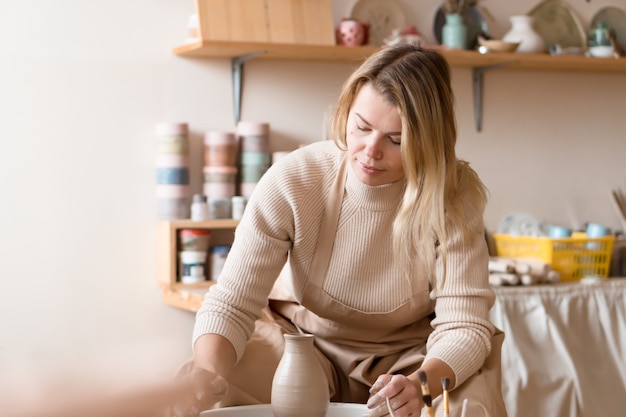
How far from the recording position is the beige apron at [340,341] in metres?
Result: 1.80

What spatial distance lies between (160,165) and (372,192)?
1207 mm

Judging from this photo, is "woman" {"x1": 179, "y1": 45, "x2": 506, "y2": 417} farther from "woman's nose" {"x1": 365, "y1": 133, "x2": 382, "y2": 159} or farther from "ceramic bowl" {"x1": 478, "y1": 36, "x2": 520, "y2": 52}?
"ceramic bowl" {"x1": 478, "y1": 36, "x2": 520, "y2": 52}

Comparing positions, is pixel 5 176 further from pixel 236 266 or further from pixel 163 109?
pixel 236 266

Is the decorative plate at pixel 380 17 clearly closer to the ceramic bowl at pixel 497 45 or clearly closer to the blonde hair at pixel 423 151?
the ceramic bowl at pixel 497 45

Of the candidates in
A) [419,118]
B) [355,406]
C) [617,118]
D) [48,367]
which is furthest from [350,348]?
[617,118]

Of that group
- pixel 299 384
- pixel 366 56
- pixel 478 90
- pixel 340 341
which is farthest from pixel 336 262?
pixel 478 90

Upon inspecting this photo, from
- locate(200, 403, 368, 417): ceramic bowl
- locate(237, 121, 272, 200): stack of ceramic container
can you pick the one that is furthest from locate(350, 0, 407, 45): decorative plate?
locate(200, 403, 368, 417): ceramic bowl

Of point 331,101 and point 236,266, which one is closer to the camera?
point 236,266

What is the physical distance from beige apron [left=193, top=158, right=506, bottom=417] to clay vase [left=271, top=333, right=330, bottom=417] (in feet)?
0.72

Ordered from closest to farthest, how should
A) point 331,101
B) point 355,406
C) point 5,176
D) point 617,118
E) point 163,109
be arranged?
point 355,406, point 5,176, point 163,109, point 331,101, point 617,118

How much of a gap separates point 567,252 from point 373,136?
1.72 metres

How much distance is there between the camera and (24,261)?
2789 millimetres

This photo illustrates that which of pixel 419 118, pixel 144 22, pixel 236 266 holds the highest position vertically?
pixel 144 22

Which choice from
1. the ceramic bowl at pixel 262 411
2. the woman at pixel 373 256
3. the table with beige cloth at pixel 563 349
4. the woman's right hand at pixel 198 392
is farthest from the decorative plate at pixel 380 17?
the woman's right hand at pixel 198 392
